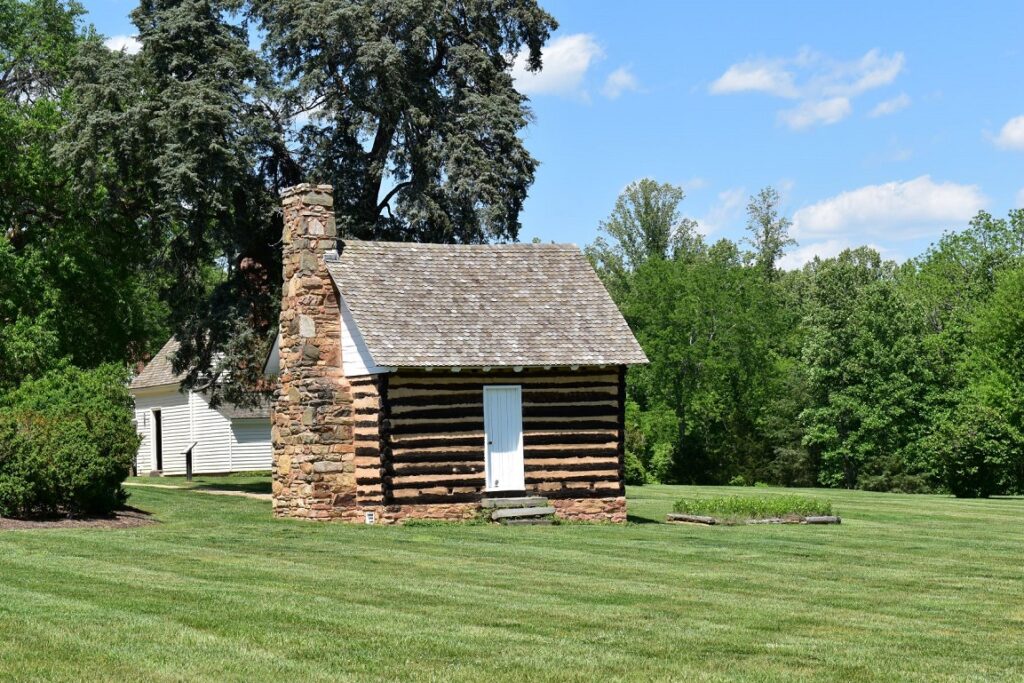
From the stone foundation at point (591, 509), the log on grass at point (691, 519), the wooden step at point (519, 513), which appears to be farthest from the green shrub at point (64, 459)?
the log on grass at point (691, 519)

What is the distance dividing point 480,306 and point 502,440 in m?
2.94

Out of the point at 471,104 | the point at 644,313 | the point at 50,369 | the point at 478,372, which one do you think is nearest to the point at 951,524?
Result: the point at 478,372

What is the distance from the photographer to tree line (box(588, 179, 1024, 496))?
55.7 metres

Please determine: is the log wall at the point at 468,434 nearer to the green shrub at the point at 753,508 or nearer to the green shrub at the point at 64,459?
the green shrub at the point at 753,508

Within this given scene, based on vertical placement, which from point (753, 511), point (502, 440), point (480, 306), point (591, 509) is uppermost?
point (480, 306)

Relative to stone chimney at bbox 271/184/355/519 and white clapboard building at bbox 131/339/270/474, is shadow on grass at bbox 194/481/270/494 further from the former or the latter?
stone chimney at bbox 271/184/355/519

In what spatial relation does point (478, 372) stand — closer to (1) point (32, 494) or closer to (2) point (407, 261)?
(2) point (407, 261)

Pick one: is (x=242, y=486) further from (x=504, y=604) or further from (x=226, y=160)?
(x=504, y=604)

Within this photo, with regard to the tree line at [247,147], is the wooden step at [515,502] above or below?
below

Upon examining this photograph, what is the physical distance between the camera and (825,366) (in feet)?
191

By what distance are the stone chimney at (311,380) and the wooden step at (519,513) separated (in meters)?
3.27

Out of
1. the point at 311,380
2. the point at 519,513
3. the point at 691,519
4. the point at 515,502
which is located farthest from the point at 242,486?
the point at 691,519

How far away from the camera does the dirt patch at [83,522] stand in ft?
74.7

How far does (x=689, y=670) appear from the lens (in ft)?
35.3
